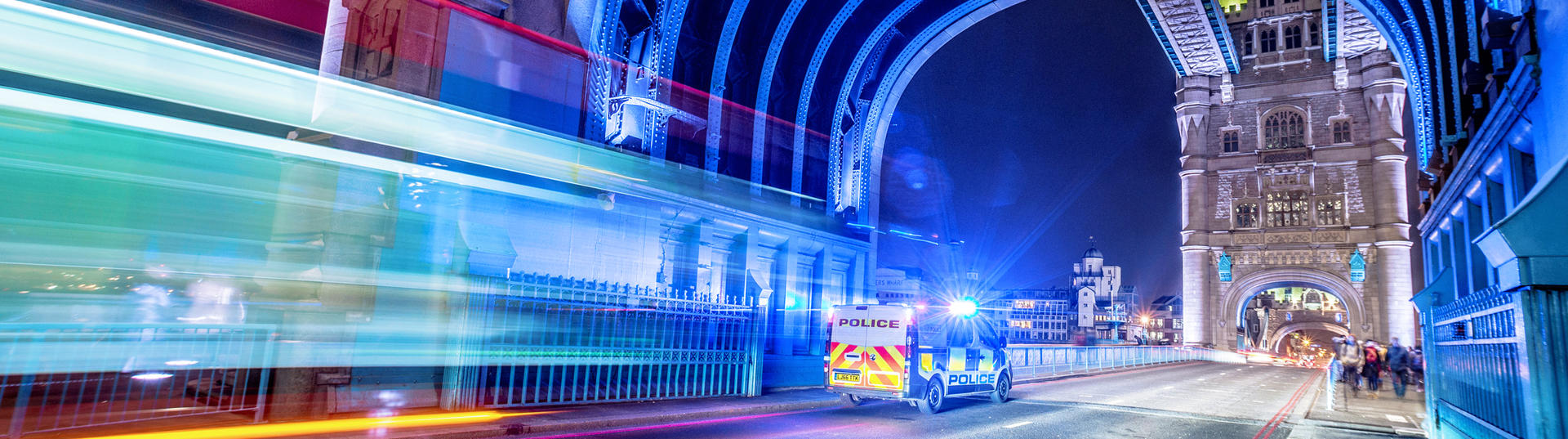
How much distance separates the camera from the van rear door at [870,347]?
13.9 meters

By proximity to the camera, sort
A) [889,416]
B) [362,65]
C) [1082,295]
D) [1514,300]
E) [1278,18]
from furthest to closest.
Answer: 1. [1082,295]
2. [1278,18]
3. [362,65]
4. [889,416]
5. [1514,300]

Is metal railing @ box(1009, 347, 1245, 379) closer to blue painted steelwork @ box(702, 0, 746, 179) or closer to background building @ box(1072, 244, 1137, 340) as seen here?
blue painted steelwork @ box(702, 0, 746, 179)

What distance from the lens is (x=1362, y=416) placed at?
15297 millimetres

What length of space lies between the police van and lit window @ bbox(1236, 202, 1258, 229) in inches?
1804

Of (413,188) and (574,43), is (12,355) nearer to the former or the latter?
(413,188)

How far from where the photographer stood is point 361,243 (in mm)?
12117

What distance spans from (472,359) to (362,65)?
6.52m

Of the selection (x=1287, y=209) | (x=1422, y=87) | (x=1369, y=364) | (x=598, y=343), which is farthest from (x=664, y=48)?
(x=1287, y=209)

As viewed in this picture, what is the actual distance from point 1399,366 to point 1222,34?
111 ft

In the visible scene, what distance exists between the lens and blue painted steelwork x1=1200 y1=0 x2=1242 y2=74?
4581 cm

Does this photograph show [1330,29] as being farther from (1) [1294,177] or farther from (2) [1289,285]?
(2) [1289,285]

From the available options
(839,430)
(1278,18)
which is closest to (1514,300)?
(839,430)

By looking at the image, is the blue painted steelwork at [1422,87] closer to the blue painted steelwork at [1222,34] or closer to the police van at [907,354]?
the police van at [907,354]

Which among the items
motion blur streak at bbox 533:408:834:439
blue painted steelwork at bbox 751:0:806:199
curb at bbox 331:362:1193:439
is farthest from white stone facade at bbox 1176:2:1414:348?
motion blur streak at bbox 533:408:834:439
